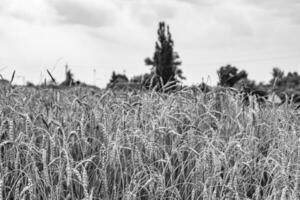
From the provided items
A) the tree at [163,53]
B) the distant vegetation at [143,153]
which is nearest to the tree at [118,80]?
the distant vegetation at [143,153]

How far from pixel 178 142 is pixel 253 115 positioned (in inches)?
43.6

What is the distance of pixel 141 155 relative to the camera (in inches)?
135

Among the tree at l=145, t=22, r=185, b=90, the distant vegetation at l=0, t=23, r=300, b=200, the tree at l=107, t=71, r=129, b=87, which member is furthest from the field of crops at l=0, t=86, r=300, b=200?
the tree at l=145, t=22, r=185, b=90

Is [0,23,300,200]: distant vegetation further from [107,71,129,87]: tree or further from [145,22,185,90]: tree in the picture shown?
[145,22,185,90]: tree

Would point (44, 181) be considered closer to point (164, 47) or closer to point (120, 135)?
point (120, 135)

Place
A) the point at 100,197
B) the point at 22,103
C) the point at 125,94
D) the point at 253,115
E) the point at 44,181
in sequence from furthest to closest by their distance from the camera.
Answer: the point at 125,94
the point at 253,115
the point at 22,103
the point at 100,197
the point at 44,181

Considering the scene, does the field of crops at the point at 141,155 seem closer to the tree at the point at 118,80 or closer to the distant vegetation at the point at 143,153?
the distant vegetation at the point at 143,153

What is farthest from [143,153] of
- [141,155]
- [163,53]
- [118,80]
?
[163,53]

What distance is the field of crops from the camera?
2.95 meters

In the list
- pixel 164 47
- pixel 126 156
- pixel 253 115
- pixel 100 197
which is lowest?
pixel 100 197

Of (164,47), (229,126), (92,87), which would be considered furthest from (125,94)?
(164,47)

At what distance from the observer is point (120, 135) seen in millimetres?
3285

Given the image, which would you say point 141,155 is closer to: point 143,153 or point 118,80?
point 143,153

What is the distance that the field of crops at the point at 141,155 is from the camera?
9.66 ft
